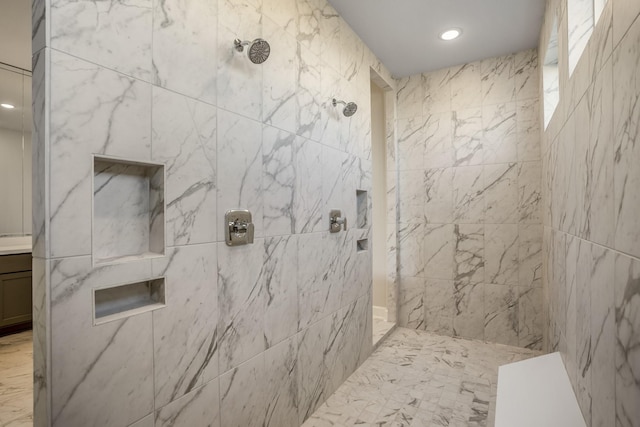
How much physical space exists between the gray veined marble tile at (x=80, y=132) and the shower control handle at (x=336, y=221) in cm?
134

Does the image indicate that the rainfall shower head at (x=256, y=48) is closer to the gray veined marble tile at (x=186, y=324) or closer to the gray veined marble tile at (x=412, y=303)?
the gray veined marble tile at (x=186, y=324)

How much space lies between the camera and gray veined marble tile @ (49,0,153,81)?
932 millimetres

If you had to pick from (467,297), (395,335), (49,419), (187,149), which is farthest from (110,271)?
(467,297)

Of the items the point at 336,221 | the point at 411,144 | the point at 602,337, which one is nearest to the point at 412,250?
the point at 411,144

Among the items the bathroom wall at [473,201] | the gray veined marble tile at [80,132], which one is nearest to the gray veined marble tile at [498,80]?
the bathroom wall at [473,201]

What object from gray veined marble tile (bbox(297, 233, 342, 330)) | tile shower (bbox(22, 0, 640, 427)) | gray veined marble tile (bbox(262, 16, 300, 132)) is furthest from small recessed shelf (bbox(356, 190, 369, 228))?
gray veined marble tile (bbox(262, 16, 300, 132))

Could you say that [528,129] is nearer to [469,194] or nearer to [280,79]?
[469,194]

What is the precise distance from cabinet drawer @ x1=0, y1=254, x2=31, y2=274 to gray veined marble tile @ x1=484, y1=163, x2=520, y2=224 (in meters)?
4.53

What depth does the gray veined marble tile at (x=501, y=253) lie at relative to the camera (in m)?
2.98

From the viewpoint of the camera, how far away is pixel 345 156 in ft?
7.86

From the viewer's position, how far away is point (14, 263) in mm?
3125

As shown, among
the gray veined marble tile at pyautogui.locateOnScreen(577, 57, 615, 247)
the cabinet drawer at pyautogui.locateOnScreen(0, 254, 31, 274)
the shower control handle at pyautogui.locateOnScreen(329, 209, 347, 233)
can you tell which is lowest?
the cabinet drawer at pyautogui.locateOnScreen(0, 254, 31, 274)

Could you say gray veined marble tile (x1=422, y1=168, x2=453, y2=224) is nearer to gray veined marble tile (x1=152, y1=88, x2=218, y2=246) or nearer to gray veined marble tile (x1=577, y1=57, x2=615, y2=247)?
gray veined marble tile (x1=577, y1=57, x2=615, y2=247)

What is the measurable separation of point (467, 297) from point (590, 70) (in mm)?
2558
